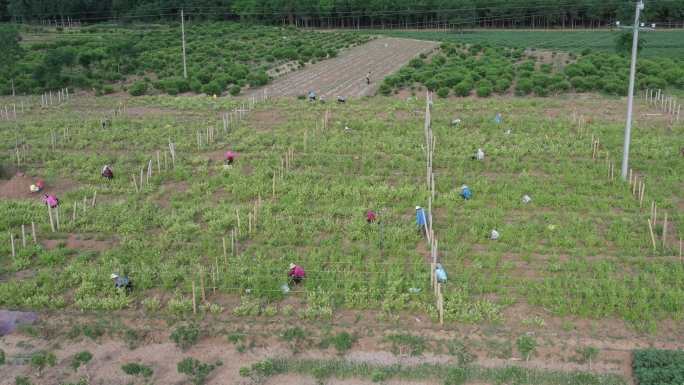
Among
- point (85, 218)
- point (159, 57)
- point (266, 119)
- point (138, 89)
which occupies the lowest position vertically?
point (85, 218)

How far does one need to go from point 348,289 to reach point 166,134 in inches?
591

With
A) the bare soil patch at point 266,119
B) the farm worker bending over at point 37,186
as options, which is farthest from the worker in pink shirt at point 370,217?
the bare soil patch at point 266,119

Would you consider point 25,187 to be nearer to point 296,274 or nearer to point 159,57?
point 296,274

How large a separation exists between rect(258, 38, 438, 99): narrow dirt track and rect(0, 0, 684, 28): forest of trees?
2456cm

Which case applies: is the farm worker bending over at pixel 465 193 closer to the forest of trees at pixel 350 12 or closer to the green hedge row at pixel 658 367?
the green hedge row at pixel 658 367

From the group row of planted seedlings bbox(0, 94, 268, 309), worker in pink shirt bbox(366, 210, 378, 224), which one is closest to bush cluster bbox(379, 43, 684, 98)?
row of planted seedlings bbox(0, 94, 268, 309)

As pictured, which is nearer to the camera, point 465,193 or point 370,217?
point 370,217

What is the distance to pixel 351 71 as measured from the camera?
155ft

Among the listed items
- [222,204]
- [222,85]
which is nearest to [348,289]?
[222,204]

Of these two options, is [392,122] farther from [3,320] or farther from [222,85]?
[3,320]

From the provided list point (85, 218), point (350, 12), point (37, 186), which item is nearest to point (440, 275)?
point (85, 218)

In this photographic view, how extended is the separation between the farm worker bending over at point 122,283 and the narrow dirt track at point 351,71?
928 inches

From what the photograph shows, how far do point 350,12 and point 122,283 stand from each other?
83487 mm

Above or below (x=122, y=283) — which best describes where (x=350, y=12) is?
above
